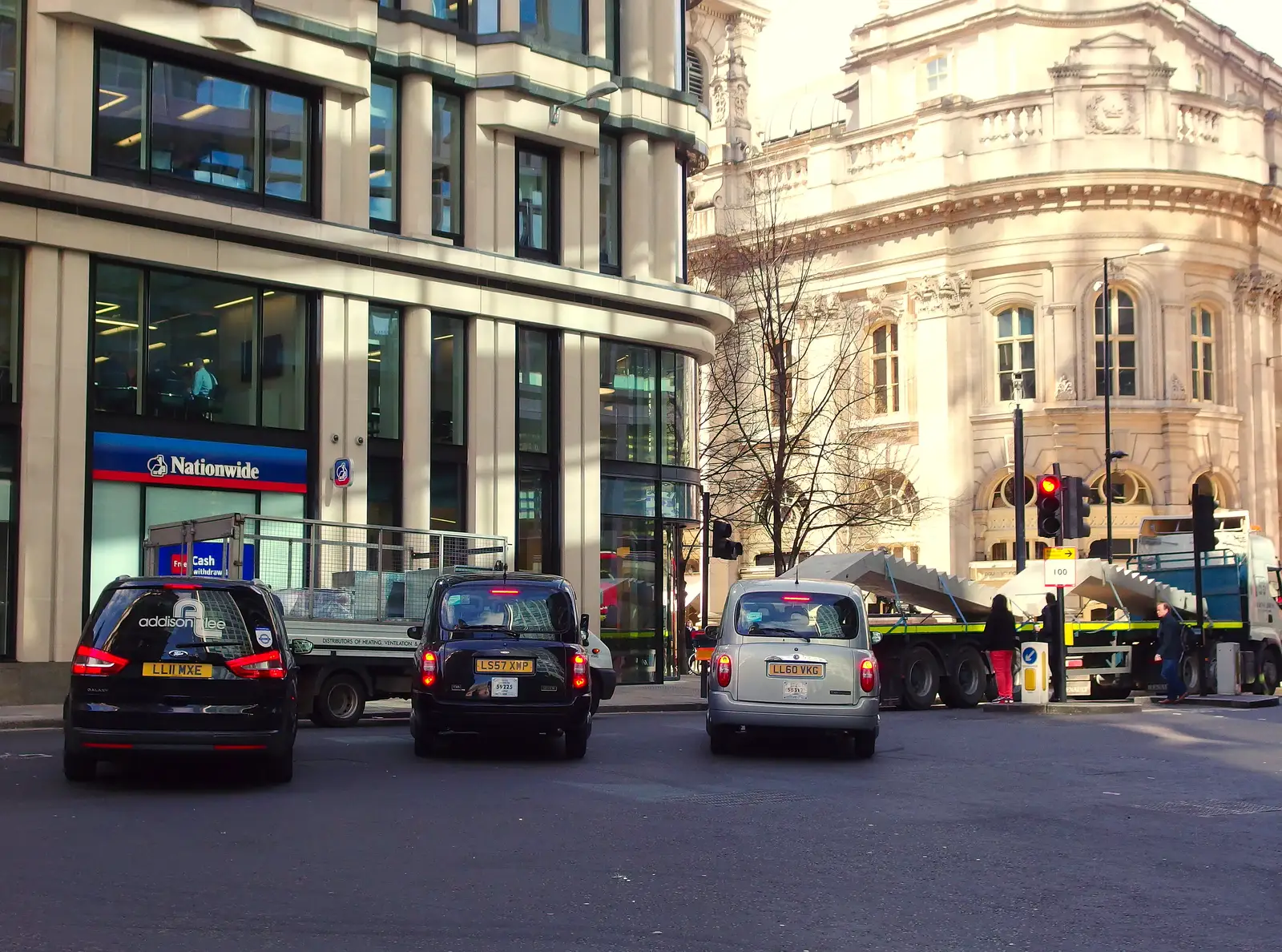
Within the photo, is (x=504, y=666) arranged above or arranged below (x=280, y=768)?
above

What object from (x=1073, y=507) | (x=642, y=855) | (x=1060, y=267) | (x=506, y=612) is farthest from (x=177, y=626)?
(x=1060, y=267)

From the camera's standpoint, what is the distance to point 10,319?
23281 mm

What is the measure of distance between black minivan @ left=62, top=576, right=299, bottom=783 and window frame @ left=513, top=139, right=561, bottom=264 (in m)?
18.6

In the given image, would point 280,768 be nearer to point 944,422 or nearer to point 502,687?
point 502,687

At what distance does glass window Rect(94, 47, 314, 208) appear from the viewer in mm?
24469

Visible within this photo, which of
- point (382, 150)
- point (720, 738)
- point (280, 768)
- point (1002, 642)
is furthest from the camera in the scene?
point (382, 150)

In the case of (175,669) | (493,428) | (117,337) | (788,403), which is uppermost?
(788,403)

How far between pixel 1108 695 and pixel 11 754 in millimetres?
20990

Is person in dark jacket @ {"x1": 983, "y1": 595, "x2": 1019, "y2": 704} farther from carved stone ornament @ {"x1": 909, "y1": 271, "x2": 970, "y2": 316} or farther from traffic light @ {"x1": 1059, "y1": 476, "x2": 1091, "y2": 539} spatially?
carved stone ornament @ {"x1": 909, "y1": 271, "x2": 970, "y2": 316}

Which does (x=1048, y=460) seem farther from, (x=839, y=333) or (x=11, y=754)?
(x=11, y=754)

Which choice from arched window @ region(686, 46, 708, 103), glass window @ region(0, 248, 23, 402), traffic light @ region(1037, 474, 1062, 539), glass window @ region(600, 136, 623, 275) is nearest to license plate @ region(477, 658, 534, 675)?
traffic light @ region(1037, 474, 1062, 539)

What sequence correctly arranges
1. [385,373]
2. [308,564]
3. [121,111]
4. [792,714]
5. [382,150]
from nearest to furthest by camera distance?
[792,714], [308,564], [121,111], [385,373], [382,150]

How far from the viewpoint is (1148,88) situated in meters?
51.3

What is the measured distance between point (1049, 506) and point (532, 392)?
1102 cm
